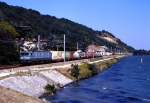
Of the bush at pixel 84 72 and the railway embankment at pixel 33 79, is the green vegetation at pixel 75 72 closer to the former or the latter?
the railway embankment at pixel 33 79

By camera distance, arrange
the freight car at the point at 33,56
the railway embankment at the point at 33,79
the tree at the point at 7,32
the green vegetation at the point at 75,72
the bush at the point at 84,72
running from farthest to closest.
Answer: the tree at the point at 7,32
the freight car at the point at 33,56
the bush at the point at 84,72
the green vegetation at the point at 75,72
the railway embankment at the point at 33,79

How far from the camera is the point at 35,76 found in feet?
177

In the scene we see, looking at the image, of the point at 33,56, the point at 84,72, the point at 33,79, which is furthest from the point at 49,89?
the point at 33,56

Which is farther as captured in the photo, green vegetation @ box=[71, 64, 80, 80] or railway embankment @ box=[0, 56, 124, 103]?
green vegetation @ box=[71, 64, 80, 80]

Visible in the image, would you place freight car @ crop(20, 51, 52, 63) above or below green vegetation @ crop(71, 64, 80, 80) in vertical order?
above

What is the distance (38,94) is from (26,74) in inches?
282

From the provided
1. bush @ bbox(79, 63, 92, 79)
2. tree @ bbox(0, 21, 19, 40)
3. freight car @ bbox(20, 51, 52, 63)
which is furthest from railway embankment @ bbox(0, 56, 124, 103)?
tree @ bbox(0, 21, 19, 40)

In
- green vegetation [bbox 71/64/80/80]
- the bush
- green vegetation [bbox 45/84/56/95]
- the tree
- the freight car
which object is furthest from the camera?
the tree

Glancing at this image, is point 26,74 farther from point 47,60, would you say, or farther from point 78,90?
point 47,60

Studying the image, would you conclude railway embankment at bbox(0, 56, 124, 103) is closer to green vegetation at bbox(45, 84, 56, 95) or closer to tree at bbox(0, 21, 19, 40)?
green vegetation at bbox(45, 84, 56, 95)

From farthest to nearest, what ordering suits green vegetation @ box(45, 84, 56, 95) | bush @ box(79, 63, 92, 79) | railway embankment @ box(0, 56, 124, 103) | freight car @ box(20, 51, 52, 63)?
freight car @ box(20, 51, 52, 63) → bush @ box(79, 63, 92, 79) → green vegetation @ box(45, 84, 56, 95) → railway embankment @ box(0, 56, 124, 103)

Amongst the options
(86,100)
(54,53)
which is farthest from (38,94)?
(54,53)

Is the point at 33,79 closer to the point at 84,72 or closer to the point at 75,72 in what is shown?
the point at 75,72

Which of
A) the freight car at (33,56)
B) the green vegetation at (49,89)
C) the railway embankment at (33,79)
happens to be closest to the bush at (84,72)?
the railway embankment at (33,79)
